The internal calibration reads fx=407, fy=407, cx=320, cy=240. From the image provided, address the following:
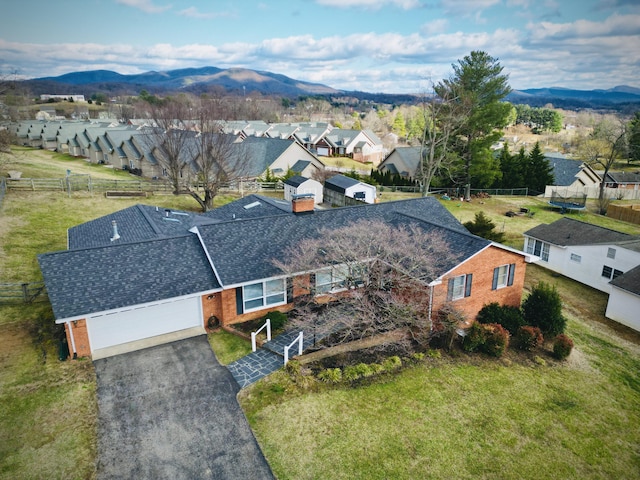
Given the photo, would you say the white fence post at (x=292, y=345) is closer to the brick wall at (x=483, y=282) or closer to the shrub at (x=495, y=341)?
the brick wall at (x=483, y=282)

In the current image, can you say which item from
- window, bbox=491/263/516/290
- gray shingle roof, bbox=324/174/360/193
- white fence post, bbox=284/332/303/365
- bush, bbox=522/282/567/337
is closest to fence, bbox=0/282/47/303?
white fence post, bbox=284/332/303/365

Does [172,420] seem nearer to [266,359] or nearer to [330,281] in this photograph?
[266,359]

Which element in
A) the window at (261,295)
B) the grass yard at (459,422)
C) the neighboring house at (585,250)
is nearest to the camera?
the grass yard at (459,422)

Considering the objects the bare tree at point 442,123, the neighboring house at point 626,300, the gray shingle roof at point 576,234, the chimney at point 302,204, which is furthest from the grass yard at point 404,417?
the bare tree at point 442,123

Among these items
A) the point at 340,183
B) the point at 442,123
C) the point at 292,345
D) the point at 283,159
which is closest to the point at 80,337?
the point at 292,345

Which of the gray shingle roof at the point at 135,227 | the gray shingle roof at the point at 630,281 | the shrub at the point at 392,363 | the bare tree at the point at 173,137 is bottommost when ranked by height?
the shrub at the point at 392,363

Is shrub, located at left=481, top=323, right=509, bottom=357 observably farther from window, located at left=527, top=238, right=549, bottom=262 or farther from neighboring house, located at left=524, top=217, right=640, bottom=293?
window, located at left=527, top=238, right=549, bottom=262

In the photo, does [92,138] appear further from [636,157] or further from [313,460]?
[636,157]
